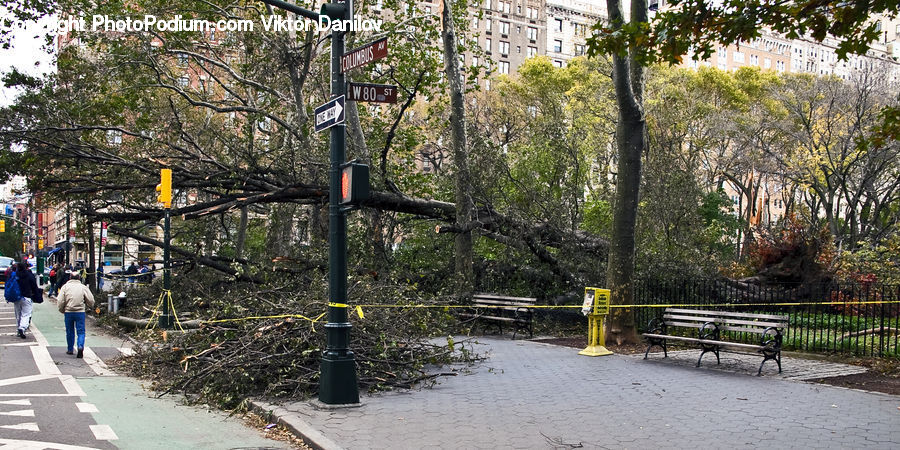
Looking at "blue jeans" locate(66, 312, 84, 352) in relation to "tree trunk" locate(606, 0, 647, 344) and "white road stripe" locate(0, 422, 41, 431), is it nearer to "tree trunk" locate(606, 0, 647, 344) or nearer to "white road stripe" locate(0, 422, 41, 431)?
"white road stripe" locate(0, 422, 41, 431)

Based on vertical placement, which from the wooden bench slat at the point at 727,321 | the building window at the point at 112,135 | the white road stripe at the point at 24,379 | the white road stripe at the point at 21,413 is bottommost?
the white road stripe at the point at 24,379

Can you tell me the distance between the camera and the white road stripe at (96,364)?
11712mm

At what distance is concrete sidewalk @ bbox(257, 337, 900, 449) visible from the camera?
6.83 m

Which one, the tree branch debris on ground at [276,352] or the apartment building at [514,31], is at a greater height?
the apartment building at [514,31]

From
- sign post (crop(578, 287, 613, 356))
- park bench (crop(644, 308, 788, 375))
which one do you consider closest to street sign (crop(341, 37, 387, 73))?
sign post (crop(578, 287, 613, 356))

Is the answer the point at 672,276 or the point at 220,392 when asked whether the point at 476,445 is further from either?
the point at 672,276

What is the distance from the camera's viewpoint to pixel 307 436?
7.03m

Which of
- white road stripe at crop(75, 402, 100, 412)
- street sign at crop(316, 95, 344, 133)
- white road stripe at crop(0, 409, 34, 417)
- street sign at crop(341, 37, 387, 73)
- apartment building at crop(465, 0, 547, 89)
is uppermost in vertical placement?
apartment building at crop(465, 0, 547, 89)

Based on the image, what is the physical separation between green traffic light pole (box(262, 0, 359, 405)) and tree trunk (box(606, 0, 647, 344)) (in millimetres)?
6196

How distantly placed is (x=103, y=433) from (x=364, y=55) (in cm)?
502

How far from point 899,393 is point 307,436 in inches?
288

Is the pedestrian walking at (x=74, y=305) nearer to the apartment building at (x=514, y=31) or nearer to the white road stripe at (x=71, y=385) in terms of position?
the white road stripe at (x=71, y=385)

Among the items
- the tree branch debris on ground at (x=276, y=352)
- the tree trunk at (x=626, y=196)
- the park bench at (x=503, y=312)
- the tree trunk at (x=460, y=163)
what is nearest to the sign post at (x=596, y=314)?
the tree trunk at (x=626, y=196)

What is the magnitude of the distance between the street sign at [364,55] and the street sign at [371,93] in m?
0.25
